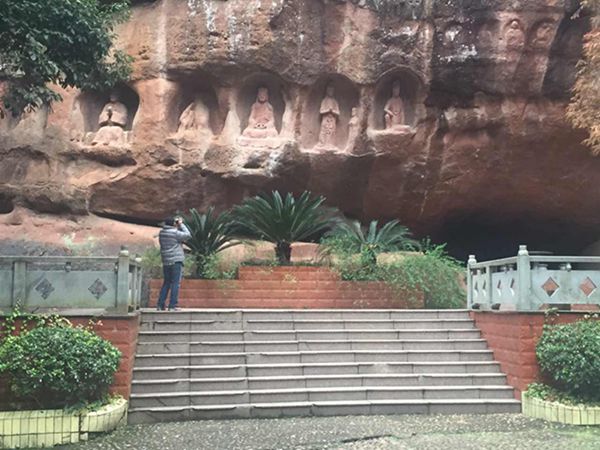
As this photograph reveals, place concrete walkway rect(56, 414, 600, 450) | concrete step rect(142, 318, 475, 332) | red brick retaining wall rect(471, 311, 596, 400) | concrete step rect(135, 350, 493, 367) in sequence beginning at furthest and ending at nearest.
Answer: concrete step rect(142, 318, 475, 332), concrete step rect(135, 350, 493, 367), red brick retaining wall rect(471, 311, 596, 400), concrete walkway rect(56, 414, 600, 450)

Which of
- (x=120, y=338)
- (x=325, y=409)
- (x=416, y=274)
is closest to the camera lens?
(x=120, y=338)

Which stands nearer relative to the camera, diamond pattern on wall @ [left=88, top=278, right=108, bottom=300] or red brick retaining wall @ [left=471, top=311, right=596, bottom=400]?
diamond pattern on wall @ [left=88, top=278, right=108, bottom=300]

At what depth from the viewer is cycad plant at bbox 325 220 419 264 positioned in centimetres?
1204

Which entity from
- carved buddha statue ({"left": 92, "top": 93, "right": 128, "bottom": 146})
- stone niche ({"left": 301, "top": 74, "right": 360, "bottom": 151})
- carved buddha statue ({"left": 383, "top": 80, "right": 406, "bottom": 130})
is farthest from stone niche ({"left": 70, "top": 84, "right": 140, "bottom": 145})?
carved buddha statue ({"left": 383, "top": 80, "right": 406, "bottom": 130})

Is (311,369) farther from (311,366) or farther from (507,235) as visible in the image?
(507,235)

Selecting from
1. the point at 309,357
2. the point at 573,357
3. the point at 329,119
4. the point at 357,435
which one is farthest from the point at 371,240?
the point at 357,435

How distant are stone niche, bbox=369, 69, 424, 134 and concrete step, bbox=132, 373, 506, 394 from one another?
23.8 ft

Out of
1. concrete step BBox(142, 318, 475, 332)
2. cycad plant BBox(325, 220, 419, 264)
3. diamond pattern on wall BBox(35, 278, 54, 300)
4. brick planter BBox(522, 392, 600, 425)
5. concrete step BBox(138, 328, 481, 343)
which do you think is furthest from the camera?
cycad plant BBox(325, 220, 419, 264)

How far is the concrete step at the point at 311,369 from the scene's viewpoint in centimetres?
767

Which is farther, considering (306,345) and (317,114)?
(317,114)

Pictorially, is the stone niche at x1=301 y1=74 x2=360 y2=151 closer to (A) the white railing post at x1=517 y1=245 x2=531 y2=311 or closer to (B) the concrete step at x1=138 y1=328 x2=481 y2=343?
(B) the concrete step at x1=138 y1=328 x2=481 y2=343

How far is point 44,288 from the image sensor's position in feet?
22.7

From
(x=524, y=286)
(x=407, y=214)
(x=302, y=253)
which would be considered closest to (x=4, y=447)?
(x=524, y=286)

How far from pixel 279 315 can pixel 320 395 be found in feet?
6.29
